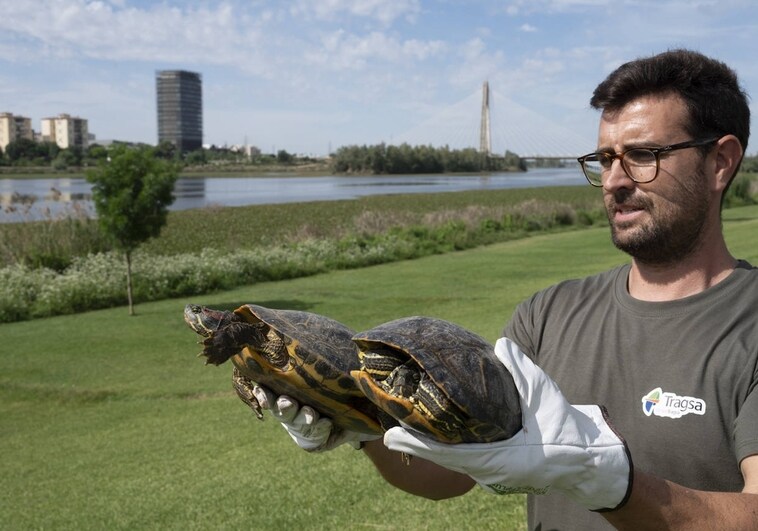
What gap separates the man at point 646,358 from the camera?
167cm

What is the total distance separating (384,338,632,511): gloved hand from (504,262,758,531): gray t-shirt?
29cm

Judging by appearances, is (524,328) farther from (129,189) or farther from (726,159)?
(129,189)

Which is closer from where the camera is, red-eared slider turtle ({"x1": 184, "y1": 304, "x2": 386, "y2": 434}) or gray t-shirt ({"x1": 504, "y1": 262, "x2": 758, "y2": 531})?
gray t-shirt ({"x1": 504, "y1": 262, "x2": 758, "y2": 531})

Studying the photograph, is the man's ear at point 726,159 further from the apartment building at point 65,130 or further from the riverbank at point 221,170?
the apartment building at point 65,130

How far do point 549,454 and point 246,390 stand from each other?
1166mm

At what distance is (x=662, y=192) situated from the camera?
2076mm

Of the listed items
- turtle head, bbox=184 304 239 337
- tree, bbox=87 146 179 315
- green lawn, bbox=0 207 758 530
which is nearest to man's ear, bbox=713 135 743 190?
turtle head, bbox=184 304 239 337

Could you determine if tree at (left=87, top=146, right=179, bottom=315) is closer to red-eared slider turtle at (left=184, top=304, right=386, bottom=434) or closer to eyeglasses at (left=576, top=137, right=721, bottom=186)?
red-eared slider turtle at (left=184, top=304, right=386, bottom=434)

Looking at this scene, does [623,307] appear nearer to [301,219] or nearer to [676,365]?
[676,365]

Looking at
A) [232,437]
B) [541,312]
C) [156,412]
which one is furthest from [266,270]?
[541,312]

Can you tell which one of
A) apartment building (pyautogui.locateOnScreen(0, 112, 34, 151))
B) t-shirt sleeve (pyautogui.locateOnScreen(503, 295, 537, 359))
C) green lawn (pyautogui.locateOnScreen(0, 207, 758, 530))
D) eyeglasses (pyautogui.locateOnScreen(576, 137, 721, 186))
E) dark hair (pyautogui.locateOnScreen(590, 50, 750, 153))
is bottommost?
green lawn (pyautogui.locateOnScreen(0, 207, 758, 530))

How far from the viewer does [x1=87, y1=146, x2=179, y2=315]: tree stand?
44.1 feet

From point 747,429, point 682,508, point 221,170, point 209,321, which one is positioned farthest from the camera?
point 221,170

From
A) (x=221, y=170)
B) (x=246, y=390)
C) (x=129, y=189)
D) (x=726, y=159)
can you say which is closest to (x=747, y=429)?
(x=726, y=159)
